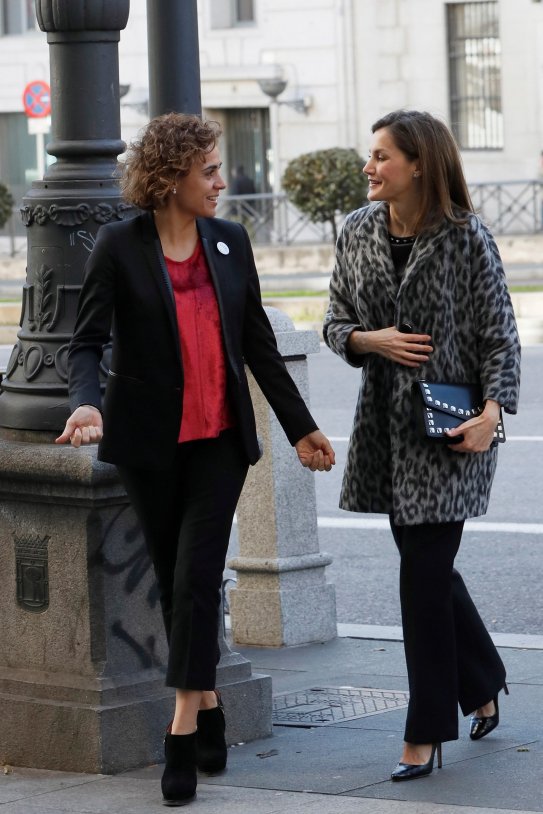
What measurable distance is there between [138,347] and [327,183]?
68.5ft

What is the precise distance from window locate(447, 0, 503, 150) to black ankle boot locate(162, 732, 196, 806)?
90.4ft

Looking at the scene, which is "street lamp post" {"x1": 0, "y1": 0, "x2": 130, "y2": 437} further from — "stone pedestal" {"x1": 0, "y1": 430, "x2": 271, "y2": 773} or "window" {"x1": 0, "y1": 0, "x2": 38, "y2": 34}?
"window" {"x1": 0, "y1": 0, "x2": 38, "y2": 34}

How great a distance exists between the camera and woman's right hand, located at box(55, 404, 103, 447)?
466cm

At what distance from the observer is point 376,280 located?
16.6 ft

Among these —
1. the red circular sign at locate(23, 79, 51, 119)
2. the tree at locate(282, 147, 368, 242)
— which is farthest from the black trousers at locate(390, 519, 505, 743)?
the red circular sign at locate(23, 79, 51, 119)

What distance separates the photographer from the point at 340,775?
16.4 feet

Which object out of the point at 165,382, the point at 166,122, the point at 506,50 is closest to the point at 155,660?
the point at 165,382

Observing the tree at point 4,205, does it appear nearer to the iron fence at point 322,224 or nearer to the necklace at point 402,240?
the iron fence at point 322,224

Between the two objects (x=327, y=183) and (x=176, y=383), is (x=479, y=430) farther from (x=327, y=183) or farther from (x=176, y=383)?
(x=327, y=183)

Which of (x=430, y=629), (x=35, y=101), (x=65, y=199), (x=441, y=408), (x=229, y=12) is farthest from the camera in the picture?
(x=229, y=12)

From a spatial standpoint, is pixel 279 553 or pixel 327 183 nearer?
pixel 279 553

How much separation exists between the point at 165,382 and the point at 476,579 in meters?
4.05

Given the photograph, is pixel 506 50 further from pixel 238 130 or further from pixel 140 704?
pixel 140 704

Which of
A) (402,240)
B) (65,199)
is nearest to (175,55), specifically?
(65,199)
